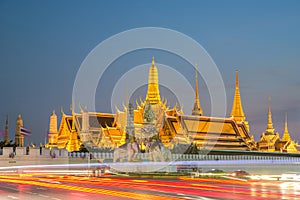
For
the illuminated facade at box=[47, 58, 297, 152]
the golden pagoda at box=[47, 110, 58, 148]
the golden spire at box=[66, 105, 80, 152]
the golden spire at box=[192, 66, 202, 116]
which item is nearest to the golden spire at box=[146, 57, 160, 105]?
the illuminated facade at box=[47, 58, 297, 152]

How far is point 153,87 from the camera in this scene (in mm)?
73188

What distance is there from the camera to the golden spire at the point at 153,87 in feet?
236

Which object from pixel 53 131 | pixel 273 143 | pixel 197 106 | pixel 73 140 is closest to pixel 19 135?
pixel 73 140

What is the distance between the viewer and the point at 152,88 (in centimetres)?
7312

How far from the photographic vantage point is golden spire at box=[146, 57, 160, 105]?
7190cm

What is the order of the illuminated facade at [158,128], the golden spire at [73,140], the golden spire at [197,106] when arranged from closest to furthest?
the illuminated facade at [158,128] < the golden spire at [73,140] < the golden spire at [197,106]

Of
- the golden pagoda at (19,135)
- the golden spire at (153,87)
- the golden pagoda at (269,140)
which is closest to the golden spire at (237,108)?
the golden pagoda at (269,140)

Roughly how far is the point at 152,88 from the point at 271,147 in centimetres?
2109

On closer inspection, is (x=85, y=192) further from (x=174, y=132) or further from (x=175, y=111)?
(x=175, y=111)

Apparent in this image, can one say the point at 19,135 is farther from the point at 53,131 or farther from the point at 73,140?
the point at 53,131

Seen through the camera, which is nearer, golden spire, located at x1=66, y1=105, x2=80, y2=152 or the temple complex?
golden spire, located at x1=66, y1=105, x2=80, y2=152

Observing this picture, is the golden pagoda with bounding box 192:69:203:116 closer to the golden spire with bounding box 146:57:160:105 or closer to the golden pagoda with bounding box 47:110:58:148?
the golden spire with bounding box 146:57:160:105

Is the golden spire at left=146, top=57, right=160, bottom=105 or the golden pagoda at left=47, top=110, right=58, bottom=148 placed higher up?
the golden spire at left=146, top=57, right=160, bottom=105

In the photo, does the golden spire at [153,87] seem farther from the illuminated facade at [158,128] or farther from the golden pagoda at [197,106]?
the golden pagoda at [197,106]
